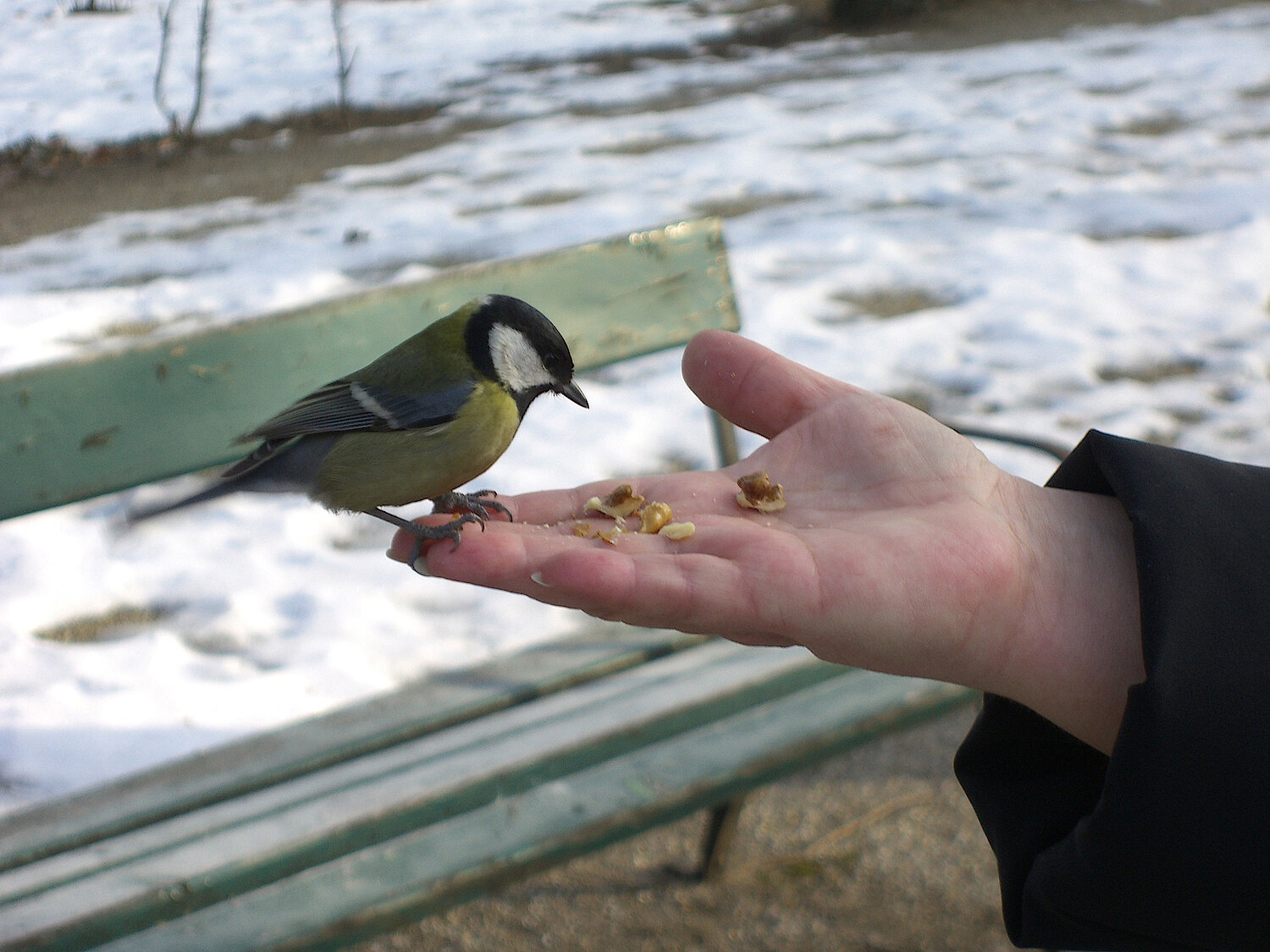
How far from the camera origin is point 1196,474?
1.65 metres

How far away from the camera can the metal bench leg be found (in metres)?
2.93

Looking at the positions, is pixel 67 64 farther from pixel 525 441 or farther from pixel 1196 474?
pixel 1196 474

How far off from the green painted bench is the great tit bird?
1.39 feet

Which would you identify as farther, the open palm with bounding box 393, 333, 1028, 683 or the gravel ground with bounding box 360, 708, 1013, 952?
the gravel ground with bounding box 360, 708, 1013, 952

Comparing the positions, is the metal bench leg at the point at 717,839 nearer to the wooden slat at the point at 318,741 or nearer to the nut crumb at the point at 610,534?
the wooden slat at the point at 318,741

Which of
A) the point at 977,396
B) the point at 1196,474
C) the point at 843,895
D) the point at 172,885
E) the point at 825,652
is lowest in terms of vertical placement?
the point at 843,895

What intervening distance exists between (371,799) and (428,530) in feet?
1.78

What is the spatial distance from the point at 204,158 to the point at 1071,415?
7.46 metres

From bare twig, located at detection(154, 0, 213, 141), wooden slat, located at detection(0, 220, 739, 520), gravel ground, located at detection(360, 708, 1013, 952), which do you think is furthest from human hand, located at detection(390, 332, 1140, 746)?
bare twig, located at detection(154, 0, 213, 141)

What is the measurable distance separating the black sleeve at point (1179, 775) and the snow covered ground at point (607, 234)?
223 cm

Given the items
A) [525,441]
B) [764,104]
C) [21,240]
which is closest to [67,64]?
[21,240]

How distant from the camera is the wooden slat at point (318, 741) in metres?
2.33

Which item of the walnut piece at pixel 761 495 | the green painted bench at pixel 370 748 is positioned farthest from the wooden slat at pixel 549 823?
the walnut piece at pixel 761 495

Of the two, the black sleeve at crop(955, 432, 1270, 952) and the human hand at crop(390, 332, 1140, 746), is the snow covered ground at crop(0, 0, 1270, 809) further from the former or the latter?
the black sleeve at crop(955, 432, 1270, 952)
